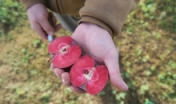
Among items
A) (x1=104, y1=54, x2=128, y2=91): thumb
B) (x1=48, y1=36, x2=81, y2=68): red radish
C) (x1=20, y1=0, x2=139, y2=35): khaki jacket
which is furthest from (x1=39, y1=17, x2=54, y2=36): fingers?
(x1=104, y1=54, x2=128, y2=91): thumb

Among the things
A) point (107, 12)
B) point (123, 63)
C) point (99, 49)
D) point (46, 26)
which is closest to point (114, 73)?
point (99, 49)

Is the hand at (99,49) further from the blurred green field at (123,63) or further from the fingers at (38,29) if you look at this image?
the blurred green field at (123,63)

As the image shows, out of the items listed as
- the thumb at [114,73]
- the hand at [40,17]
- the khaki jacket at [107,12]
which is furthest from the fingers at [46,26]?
the thumb at [114,73]

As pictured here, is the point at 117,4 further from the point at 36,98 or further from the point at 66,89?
the point at 36,98

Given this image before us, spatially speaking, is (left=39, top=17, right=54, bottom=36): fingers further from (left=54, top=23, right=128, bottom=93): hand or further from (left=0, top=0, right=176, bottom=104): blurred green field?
(left=0, top=0, right=176, bottom=104): blurred green field

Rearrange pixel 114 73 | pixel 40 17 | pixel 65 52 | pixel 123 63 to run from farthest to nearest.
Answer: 1. pixel 123 63
2. pixel 40 17
3. pixel 65 52
4. pixel 114 73

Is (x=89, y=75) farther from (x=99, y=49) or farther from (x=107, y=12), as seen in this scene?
(x=107, y=12)

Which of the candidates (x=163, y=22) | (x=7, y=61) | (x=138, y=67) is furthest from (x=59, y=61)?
(x=163, y=22)
